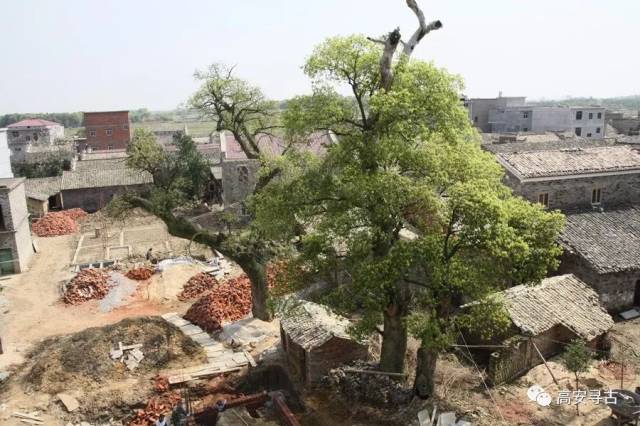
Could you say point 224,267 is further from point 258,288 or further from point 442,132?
point 442,132

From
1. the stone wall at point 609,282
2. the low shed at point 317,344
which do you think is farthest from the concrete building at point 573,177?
the low shed at point 317,344

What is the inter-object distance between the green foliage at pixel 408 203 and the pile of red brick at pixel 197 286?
42.0 feet

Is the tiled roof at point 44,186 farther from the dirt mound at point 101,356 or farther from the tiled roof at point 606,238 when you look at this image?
the tiled roof at point 606,238

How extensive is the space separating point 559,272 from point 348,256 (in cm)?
1254

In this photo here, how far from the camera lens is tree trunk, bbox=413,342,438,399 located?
47.2 feet

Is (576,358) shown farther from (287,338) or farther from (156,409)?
(156,409)

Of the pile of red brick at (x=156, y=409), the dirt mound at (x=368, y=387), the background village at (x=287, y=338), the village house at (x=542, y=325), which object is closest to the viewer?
the dirt mound at (x=368, y=387)

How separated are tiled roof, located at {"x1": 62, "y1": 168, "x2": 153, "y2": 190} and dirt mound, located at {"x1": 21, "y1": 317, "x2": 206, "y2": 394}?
27.5 m

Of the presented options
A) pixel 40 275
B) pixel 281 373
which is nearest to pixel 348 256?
pixel 281 373

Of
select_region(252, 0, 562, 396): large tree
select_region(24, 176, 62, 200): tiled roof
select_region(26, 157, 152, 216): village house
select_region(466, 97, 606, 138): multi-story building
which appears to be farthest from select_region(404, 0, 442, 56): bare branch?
select_region(466, 97, 606, 138): multi-story building

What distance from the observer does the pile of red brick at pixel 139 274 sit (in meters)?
28.1

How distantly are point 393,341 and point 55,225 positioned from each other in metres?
32.6

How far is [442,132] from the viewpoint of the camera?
1331 centimetres

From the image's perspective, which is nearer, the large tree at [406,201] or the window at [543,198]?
the large tree at [406,201]
